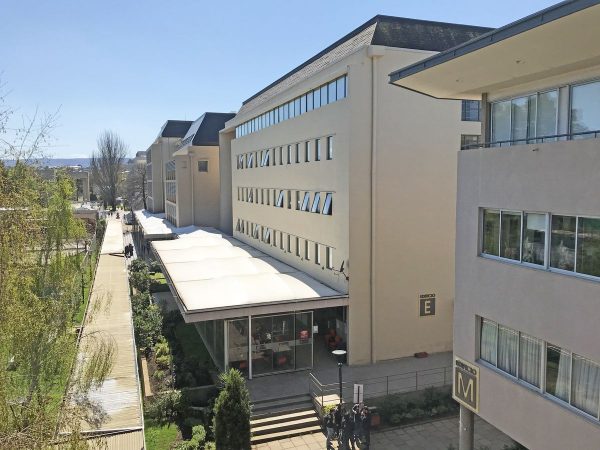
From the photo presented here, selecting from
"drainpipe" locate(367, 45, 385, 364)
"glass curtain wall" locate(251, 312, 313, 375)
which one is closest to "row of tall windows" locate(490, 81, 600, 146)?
"drainpipe" locate(367, 45, 385, 364)

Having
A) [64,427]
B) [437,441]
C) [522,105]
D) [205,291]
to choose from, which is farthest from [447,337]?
[64,427]

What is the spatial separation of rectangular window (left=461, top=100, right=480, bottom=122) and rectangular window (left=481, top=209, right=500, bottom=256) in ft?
34.2

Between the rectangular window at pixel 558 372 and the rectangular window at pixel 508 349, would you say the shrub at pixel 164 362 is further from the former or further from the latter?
the rectangular window at pixel 558 372

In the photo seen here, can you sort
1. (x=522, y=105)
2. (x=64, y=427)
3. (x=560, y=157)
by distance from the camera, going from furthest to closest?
1. (x=522, y=105)
2. (x=560, y=157)
3. (x=64, y=427)

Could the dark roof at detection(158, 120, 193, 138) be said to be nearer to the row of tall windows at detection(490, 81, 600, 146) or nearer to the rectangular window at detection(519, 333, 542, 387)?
the row of tall windows at detection(490, 81, 600, 146)

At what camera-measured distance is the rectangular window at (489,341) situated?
11.9 metres

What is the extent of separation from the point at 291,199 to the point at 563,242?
18.4 meters

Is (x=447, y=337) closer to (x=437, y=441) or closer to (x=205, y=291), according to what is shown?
(x=437, y=441)

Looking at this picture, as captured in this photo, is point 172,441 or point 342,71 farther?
point 342,71

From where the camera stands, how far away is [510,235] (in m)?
11.3

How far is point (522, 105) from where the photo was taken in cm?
1170

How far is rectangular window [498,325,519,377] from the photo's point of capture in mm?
11211

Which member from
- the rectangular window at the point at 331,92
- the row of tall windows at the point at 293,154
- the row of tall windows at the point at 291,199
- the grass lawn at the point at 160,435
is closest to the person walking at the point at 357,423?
the grass lawn at the point at 160,435

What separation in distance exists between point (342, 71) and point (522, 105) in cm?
990
